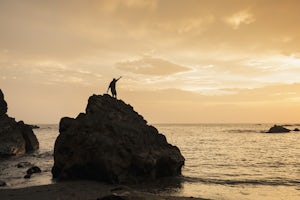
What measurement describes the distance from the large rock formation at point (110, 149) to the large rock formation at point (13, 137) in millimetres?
31524

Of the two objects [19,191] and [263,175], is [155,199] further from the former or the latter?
[263,175]

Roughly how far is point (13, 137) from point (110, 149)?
41.3 meters

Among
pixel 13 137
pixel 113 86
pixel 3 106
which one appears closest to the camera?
pixel 113 86

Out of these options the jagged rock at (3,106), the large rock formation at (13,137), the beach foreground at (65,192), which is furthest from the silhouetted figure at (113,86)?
the jagged rock at (3,106)

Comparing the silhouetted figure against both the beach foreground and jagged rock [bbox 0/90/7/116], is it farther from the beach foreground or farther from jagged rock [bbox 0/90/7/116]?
jagged rock [bbox 0/90/7/116]

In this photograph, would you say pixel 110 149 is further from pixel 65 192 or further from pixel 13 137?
pixel 13 137

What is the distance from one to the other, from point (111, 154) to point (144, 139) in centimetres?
481

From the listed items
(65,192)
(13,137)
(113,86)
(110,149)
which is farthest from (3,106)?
(65,192)

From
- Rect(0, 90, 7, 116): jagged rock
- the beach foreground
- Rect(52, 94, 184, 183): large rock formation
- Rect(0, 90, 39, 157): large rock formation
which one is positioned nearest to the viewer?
Result: the beach foreground

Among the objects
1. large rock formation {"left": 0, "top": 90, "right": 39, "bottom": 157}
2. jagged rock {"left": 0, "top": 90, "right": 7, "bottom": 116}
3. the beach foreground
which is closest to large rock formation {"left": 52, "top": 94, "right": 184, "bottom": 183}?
the beach foreground

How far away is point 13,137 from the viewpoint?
6500 cm

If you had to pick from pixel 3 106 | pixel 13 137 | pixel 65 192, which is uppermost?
pixel 3 106

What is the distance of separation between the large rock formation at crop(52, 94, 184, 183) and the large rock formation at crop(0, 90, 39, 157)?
3152 centimetres

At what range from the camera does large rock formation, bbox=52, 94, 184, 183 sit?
102 ft
